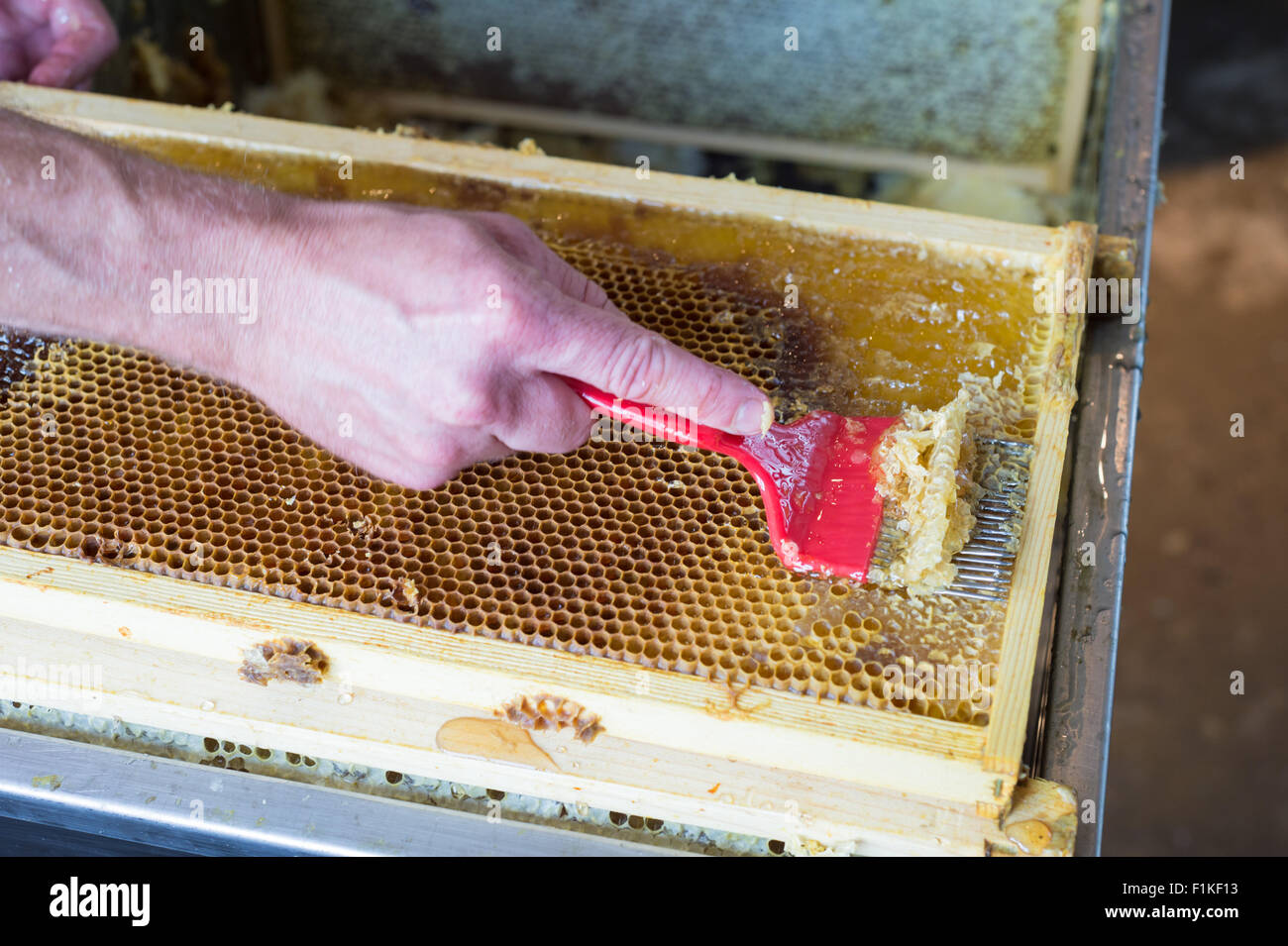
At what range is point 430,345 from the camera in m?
1.58

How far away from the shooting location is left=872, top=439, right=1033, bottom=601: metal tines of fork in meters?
Answer: 1.62

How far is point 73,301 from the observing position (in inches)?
68.2

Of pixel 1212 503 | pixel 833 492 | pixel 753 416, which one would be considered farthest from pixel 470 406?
pixel 1212 503

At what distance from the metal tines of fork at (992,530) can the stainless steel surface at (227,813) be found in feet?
2.30

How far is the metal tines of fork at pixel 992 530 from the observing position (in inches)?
63.9

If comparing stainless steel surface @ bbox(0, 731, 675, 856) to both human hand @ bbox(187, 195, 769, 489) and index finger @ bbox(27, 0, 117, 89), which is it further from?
index finger @ bbox(27, 0, 117, 89)

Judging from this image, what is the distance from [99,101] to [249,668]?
145 centimetres

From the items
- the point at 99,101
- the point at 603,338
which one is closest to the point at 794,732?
the point at 603,338

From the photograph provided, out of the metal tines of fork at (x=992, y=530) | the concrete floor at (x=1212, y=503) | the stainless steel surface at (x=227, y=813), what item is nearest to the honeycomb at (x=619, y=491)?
the metal tines of fork at (x=992, y=530)

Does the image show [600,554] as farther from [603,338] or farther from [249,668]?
[249,668]

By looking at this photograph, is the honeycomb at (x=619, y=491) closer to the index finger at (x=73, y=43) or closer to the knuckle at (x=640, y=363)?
the knuckle at (x=640, y=363)

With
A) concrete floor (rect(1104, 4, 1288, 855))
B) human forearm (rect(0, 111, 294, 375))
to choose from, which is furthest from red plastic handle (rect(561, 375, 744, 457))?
concrete floor (rect(1104, 4, 1288, 855))

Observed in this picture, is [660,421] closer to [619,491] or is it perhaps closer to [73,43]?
[619,491]

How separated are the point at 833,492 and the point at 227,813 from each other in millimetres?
1231
